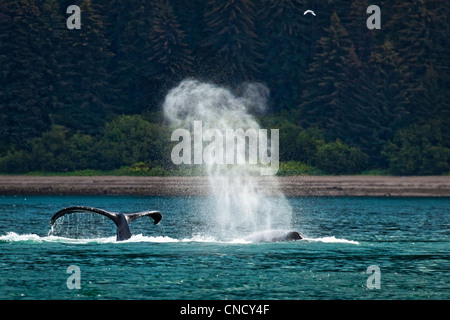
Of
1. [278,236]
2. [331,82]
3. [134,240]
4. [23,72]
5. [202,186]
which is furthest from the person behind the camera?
[331,82]

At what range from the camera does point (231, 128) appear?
10212 cm

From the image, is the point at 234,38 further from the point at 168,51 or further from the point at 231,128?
the point at 231,128

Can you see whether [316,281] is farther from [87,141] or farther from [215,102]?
[215,102]

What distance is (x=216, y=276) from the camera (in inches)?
1462

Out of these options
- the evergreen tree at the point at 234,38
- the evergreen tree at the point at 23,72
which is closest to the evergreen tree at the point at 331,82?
the evergreen tree at the point at 234,38

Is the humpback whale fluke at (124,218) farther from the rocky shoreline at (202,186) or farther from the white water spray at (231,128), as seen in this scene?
the rocky shoreline at (202,186)

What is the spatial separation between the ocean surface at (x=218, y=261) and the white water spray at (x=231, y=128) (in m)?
14.0

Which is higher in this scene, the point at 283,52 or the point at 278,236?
the point at 283,52

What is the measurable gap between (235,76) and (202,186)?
992 inches

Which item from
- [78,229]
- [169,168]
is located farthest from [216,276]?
[169,168]

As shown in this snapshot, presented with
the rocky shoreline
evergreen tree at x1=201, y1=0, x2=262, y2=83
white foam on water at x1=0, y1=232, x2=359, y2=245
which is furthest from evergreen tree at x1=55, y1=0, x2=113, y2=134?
white foam on water at x1=0, y1=232, x2=359, y2=245

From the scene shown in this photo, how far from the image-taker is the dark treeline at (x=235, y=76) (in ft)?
355

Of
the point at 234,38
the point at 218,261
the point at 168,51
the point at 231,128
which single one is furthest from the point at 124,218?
the point at 234,38

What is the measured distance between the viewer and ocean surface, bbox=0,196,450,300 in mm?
33969
